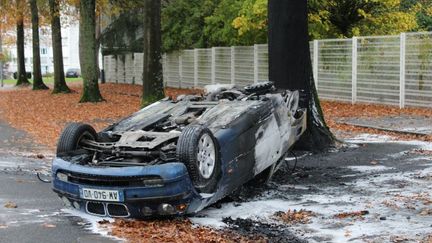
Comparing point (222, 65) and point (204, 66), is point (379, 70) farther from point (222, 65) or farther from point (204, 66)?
point (204, 66)

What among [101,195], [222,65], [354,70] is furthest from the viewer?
[222,65]

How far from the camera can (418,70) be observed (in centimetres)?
1723

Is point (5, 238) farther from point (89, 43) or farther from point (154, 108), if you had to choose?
point (89, 43)

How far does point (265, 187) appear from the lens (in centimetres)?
782

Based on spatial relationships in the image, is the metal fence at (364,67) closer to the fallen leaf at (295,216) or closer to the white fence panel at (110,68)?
the fallen leaf at (295,216)

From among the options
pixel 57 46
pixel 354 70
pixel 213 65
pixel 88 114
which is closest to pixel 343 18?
pixel 354 70

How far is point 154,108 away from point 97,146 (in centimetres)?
145

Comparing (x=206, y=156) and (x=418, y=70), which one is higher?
(x=418, y=70)

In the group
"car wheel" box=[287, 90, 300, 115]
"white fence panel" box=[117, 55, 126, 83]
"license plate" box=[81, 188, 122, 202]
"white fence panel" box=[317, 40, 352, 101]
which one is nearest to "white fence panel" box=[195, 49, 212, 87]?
"white fence panel" box=[317, 40, 352, 101]

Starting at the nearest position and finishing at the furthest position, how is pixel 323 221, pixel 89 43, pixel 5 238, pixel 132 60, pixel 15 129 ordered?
pixel 5 238 < pixel 323 221 < pixel 15 129 < pixel 89 43 < pixel 132 60

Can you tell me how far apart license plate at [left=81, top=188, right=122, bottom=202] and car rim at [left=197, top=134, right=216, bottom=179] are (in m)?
0.85

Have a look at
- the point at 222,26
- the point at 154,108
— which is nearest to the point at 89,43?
the point at 222,26

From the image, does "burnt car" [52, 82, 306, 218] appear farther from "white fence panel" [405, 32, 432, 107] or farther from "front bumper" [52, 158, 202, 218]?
"white fence panel" [405, 32, 432, 107]

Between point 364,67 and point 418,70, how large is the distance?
232 cm
